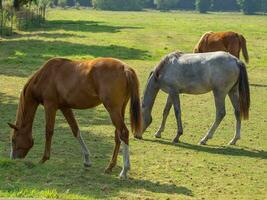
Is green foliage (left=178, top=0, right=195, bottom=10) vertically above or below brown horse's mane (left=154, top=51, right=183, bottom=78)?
below

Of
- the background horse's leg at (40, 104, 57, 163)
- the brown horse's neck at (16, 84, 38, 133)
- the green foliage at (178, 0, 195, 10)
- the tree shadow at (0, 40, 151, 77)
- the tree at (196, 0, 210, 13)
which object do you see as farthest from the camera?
the green foliage at (178, 0, 195, 10)

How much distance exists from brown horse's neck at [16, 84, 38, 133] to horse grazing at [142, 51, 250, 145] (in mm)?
3533

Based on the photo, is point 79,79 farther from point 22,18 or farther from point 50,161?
point 22,18

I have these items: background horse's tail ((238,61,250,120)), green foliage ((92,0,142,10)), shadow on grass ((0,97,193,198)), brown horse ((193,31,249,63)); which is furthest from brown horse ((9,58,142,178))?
green foliage ((92,0,142,10))

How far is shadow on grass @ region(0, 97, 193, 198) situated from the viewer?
25.2 feet

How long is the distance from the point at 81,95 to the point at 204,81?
3.64 m

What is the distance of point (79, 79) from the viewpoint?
350 inches

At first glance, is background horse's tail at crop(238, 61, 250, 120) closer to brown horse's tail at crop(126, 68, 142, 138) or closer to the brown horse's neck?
brown horse's tail at crop(126, 68, 142, 138)

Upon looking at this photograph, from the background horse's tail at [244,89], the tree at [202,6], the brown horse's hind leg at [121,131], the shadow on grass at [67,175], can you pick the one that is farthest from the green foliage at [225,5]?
the brown horse's hind leg at [121,131]

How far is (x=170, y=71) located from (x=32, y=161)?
3.77 meters

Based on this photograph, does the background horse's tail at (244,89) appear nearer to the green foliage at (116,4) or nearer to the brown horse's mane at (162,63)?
the brown horse's mane at (162,63)

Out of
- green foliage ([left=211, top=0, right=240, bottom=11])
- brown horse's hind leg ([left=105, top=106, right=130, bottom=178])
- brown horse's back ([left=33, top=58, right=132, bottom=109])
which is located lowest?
green foliage ([left=211, top=0, right=240, bottom=11])

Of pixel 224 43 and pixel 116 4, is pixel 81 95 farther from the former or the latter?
pixel 116 4

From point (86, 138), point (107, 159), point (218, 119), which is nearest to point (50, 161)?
point (107, 159)
